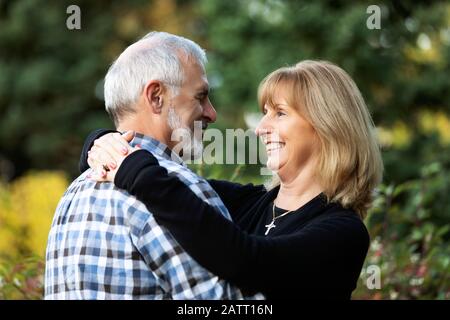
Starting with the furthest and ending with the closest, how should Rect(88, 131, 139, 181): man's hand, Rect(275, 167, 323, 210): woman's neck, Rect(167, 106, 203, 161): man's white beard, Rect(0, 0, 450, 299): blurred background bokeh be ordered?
Rect(0, 0, 450, 299): blurred background bokeh → Rect(275, 167, 323, 210): woman's neck → Rect(167, 106, 203, 161): man's white beard → Rect(88, 131, 139, 181): man's hand

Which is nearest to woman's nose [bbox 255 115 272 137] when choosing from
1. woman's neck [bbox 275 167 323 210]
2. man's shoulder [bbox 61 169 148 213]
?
woman's neck [bbox 275 167 323 210]

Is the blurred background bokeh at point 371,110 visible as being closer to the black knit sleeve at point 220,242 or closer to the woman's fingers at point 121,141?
the woman's fingers at point 121,141

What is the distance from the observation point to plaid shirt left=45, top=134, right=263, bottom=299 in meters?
2.13

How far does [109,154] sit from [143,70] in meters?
0.33

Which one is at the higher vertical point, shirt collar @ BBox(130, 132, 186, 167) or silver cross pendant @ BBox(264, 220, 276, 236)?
shirt collar @ BBox(130, 132, 186, 167)

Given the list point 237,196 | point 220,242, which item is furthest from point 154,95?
point 237,196

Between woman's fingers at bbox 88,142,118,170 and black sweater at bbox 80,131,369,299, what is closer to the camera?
black sweater at bbox 80,131,369,299

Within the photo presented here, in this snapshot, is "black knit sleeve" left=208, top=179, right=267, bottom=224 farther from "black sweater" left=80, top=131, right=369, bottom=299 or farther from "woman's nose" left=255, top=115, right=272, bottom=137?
"black sweater" left=80, top=131, right=369, bottom=299

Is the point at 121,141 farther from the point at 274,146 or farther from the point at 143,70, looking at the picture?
the point at 274,146

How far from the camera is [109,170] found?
230cm

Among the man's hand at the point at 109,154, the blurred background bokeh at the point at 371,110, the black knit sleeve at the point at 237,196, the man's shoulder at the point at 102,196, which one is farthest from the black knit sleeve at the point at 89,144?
the blurred background bokeh at the point at 371,110

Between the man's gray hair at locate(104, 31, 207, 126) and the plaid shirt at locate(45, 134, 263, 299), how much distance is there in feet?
0.98
